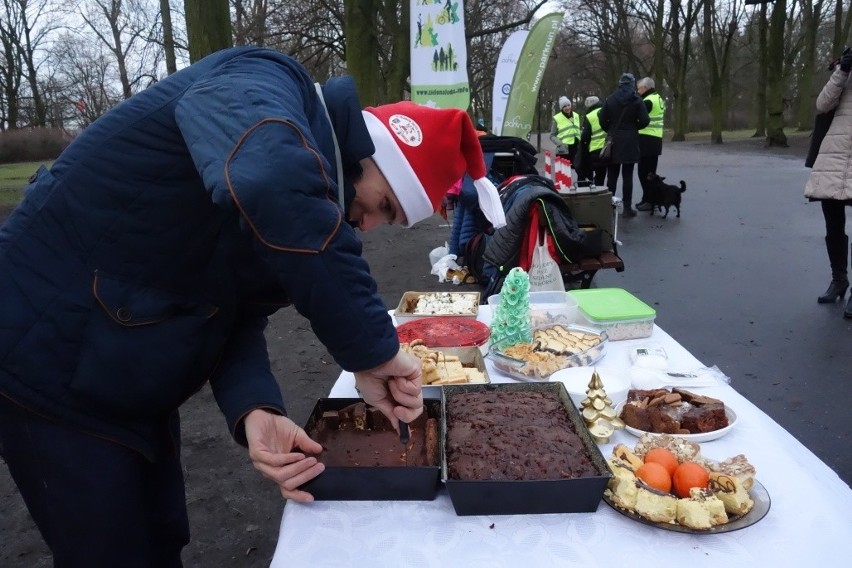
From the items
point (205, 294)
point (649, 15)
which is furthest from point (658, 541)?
point (649, 15)

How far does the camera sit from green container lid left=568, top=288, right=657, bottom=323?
207 centimetres

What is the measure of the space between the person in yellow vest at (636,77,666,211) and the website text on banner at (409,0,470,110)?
10.4 ft

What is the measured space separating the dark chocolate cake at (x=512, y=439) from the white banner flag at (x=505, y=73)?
24.0 ft

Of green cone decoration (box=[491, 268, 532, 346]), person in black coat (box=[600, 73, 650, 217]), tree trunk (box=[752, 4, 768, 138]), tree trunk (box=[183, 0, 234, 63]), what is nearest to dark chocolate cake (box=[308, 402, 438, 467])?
green cone decoration (box=[491, 268, 532, 346])

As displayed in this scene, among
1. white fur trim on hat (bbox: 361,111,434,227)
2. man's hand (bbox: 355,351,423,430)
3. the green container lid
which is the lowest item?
the green container lid

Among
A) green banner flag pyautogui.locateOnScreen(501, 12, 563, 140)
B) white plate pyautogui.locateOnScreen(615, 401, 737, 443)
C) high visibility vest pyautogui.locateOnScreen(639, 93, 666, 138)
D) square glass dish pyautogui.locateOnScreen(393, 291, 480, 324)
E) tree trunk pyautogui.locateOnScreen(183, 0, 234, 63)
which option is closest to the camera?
white plate pyautogui.locateOnScreen(615, 401, 737, 443)

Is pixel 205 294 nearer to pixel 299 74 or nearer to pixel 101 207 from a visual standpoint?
pixel 101 207

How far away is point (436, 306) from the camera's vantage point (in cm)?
264

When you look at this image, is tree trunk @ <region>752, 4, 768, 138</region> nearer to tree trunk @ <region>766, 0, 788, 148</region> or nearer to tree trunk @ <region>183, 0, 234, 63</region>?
tree trunk @ <region>766, 0, 788, 148</region>

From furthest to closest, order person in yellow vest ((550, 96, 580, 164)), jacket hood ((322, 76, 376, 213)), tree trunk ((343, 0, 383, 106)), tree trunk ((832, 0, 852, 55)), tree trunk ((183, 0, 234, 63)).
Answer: tree trunk ((832, 0, 852, 55)) < person in yellow vest ((550, 96, 580, 164)) < tree trunk ((343, 0, 383, 106)) < tree trunk ((183, 0, 234, 63)) < jacket hood ((322, 76, 376, 213))

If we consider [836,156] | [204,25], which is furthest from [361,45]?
[836,156]

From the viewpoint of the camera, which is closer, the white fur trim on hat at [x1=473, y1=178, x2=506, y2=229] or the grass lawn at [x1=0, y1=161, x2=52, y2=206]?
the white fur trim on hat at [x1=473, y1=178, x2=506, y2=229]

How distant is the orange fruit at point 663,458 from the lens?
1269 millimetres

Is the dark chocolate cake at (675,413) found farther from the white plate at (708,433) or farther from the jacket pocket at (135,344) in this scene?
the jacket pocket at (135,344)
